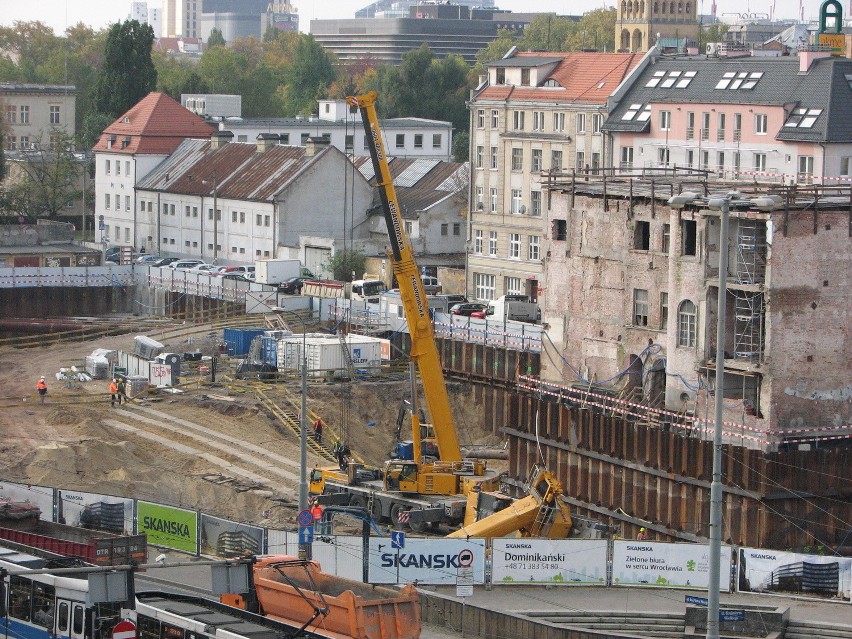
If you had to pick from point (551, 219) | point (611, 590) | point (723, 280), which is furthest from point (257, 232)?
point (723, 280)

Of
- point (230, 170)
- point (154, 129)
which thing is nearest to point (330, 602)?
point (230, 170)

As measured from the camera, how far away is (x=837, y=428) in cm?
5916

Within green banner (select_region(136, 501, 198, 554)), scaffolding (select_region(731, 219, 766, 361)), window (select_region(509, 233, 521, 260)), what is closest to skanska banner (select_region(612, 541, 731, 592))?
green banner (select_region(136, 501, 198, 554))

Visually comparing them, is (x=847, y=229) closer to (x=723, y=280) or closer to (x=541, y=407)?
(x=541, y=407)

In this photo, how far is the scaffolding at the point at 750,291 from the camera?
5841 centimetres

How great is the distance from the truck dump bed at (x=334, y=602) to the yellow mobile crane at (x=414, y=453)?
59.9 feet

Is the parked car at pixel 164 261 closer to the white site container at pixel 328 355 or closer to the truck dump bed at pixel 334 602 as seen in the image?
the white site container at pixel 328 355

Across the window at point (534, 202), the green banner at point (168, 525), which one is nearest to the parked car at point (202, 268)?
the window at point (534, 202)

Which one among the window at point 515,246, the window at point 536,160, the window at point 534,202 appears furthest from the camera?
the window at point 515,246

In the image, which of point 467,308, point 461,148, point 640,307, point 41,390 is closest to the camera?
point 640,307

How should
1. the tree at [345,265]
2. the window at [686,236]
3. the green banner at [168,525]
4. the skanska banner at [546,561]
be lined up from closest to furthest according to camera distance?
the skanska banner at [546,561], the green banner at [168,525], the window at [686,236], the tree at [345,265]

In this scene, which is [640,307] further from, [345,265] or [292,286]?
[345,265]

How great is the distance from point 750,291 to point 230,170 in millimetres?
58406

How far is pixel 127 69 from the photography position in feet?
464
